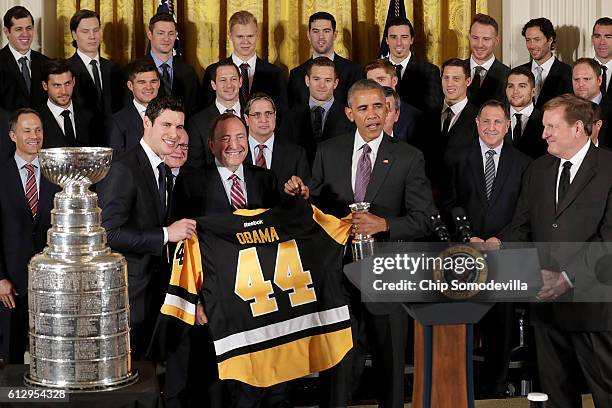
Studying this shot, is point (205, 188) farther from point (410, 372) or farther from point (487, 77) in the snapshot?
point (487, 77)

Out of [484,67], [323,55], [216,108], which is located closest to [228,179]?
[216,108]

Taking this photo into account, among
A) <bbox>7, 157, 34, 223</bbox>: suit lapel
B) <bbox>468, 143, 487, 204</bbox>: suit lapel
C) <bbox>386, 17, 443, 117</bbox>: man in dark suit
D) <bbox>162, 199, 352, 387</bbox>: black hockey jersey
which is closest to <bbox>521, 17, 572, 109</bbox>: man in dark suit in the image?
<bbox>386, 17, 443, 117</bbox>: man in dark suit

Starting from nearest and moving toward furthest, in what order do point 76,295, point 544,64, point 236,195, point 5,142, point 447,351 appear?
point 76,295 < point 447,351 < point 236,195 < point 5,142 < point 544,64

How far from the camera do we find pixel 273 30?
8.99m

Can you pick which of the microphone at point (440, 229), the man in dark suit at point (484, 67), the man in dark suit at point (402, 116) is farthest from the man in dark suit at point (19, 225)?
the man in dark suit at point (484, 67)

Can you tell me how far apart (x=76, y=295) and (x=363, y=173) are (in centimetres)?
265

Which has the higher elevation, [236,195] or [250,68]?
[250,68]

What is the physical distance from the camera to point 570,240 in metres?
5.52

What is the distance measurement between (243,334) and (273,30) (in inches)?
161

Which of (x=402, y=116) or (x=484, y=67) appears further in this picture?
(x=484, y=67)

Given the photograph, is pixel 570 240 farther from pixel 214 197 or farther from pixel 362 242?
pixel 214 197

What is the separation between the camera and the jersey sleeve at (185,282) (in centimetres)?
531

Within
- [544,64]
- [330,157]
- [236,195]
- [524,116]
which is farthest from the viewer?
[544,64]

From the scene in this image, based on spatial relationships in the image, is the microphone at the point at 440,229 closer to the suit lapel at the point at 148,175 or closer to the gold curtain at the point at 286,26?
the suit lapel at the point at 148,175
